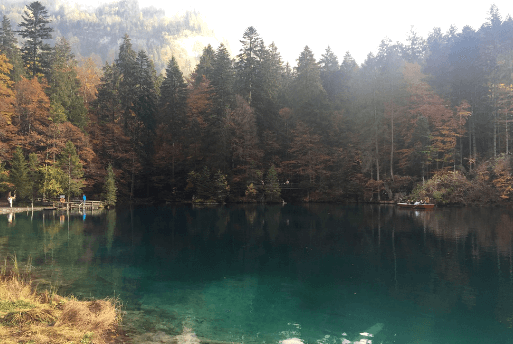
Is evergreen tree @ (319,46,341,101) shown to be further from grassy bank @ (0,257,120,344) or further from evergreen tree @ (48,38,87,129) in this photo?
grassy bank @ (0,257,120,344)

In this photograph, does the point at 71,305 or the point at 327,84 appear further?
the point at 327,84

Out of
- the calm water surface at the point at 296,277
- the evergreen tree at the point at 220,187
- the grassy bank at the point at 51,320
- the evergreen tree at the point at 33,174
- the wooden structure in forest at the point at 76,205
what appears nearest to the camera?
the grassy bank at the point at 51,320

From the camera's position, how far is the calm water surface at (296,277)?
10205mm

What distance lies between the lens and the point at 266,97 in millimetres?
62594

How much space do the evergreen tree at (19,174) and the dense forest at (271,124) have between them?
169 mm

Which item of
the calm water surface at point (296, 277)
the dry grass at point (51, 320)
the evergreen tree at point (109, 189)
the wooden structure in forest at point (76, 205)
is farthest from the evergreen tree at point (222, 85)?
the dry grass at point (51, 320)

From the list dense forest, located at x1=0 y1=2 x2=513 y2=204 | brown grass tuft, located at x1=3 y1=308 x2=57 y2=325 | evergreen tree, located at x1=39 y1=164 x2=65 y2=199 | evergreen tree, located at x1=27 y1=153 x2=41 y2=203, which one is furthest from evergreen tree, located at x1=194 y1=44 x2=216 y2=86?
brown grass tuft, located at x1=3 y1=308 x2=57 y2=325

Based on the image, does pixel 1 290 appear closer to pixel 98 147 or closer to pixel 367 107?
pixel 98 147

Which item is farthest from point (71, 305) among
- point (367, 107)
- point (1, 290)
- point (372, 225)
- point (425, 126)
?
point (367, 107)

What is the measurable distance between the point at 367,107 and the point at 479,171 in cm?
1927

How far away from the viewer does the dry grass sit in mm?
7234

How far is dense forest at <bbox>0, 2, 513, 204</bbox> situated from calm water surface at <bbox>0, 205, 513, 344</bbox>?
73.2 feet

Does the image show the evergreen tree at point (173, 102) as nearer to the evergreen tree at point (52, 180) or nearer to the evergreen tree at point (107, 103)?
the evergreen tree at point (107, 103)

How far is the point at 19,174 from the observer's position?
42.1 meters
